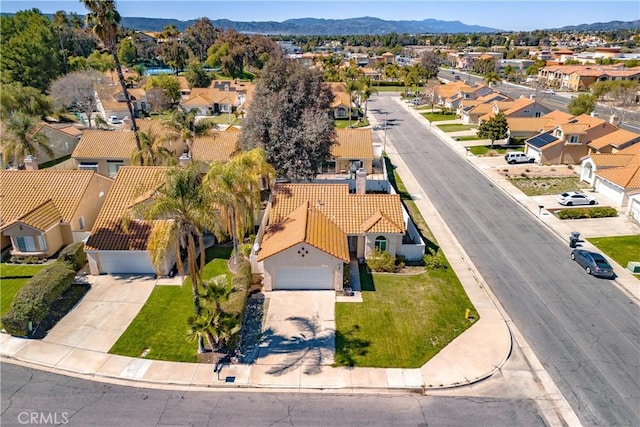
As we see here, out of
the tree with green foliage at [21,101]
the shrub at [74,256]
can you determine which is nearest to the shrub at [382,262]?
the shrub at [74,256]

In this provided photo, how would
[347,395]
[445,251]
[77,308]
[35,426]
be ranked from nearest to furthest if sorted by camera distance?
[35,426] → [347,395] → [77,308] → [445,251]

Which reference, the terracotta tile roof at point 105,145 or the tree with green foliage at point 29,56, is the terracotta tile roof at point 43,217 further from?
the tree with green foliage at point 29,56

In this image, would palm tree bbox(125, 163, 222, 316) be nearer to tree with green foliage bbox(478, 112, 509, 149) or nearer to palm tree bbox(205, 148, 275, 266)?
palm tree bbox(205, 148, 275, 266)

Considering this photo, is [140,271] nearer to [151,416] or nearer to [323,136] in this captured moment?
[151,416]

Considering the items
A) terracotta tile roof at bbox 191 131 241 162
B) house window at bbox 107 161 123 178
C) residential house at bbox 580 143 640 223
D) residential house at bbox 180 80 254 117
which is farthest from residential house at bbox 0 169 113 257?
residential house at bbox 180 80 254 117

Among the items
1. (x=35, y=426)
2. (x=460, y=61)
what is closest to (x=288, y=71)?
(x=35, y=426)

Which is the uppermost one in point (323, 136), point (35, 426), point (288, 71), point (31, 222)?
point (288, 71)
